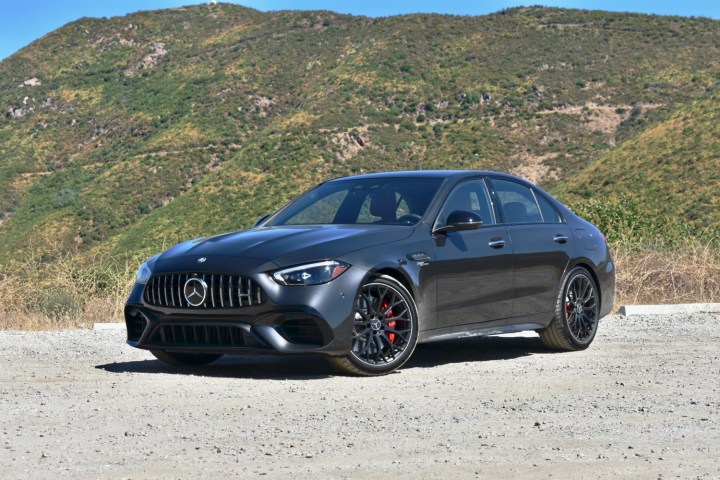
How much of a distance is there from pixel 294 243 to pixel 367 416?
2100mm

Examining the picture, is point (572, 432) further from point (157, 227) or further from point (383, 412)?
point (157, 227)

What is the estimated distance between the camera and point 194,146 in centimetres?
9344

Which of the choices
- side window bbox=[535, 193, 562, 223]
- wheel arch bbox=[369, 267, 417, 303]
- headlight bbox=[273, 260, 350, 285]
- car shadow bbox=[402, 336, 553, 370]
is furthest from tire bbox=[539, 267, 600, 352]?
headlight bbox=[273, 260, 350, 285]

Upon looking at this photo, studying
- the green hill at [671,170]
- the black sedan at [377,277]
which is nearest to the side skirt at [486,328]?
the black sedan at [377,277]

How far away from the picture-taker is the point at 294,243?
27.6ft

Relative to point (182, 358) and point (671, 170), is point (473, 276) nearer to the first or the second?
point (182, 358)

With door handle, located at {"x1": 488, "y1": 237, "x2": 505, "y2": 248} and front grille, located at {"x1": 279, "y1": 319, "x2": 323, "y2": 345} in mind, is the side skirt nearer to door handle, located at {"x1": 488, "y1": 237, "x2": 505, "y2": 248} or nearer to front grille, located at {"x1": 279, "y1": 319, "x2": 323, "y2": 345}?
door handle, located at {"x1": 488, "y1": 237, "x2": 505, "y2": 248}

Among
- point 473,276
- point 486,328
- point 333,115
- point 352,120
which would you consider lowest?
point 486,328

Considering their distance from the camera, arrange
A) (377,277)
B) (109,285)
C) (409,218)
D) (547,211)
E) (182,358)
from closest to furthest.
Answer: (377,277) < (409,218) < (182,358) < (547,211) < (109,285)

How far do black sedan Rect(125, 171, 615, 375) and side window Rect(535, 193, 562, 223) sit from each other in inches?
0.5

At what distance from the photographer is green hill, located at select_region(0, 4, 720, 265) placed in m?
79.6

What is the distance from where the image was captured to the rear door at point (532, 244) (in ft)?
31.9

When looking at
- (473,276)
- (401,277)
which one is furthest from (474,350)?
(401,277)

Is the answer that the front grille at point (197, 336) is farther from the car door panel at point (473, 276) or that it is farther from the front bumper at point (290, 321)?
the car door panel at point (473, 276)
